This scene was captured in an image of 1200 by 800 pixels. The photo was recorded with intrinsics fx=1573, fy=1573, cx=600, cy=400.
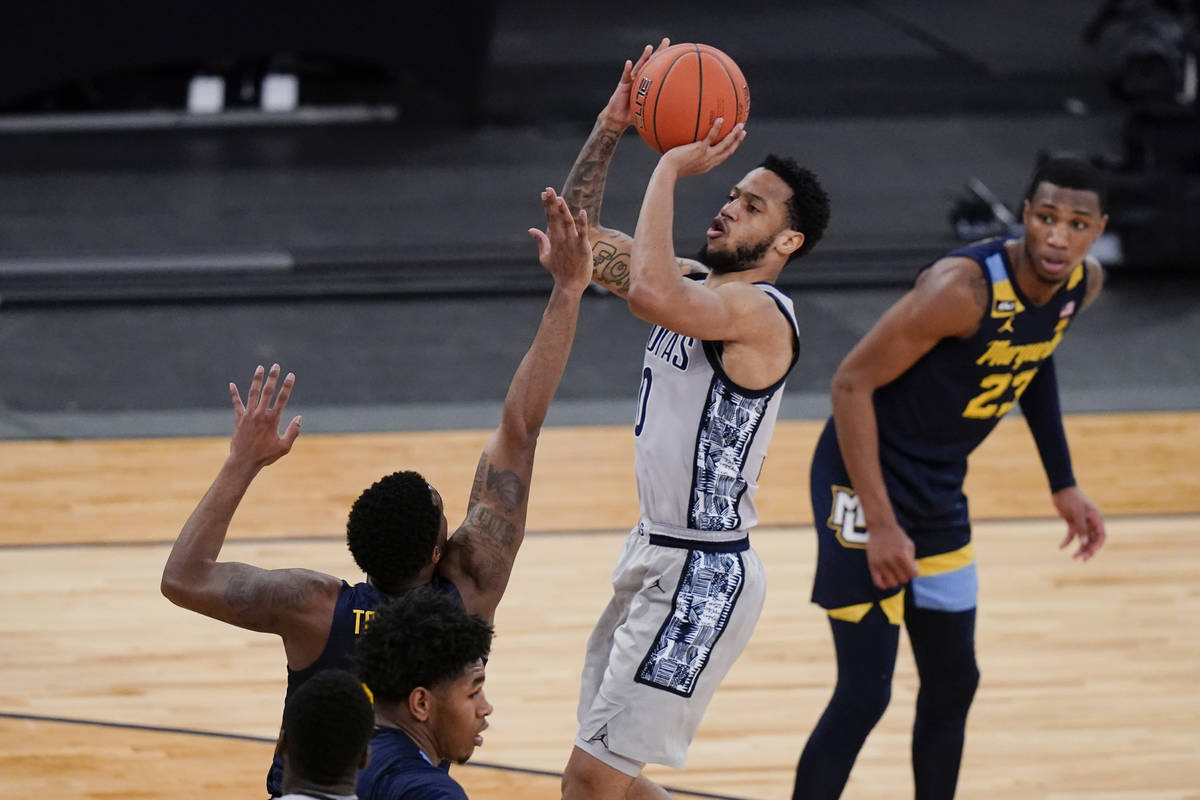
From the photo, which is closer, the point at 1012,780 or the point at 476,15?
the point at 1012,780

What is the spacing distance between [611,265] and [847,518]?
91 cm

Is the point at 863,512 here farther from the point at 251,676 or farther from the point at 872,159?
the point at 872,159

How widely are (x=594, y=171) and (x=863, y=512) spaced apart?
1112 mm

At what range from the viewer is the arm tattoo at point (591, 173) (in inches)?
155

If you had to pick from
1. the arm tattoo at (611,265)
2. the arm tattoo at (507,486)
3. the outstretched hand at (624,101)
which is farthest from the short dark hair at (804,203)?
the arm tattoo at (507,486)

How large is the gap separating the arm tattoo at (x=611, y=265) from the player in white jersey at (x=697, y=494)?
0.31 meters

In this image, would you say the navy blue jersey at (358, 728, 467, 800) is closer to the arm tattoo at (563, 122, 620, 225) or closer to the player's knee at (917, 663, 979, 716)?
the arm tattoo at (563, 122, 620, 225)

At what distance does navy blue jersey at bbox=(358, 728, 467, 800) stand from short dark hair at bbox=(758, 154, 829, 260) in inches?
65.2

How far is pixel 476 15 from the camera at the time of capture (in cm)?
1282

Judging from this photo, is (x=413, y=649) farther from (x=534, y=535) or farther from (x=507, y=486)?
(x=534, y=535)

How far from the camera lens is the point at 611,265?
408cm

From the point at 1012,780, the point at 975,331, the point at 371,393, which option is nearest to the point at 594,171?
the point at 975,331

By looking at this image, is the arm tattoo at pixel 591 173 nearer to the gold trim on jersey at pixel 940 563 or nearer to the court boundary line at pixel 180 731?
the gold trim on jersey at pixel 940 563

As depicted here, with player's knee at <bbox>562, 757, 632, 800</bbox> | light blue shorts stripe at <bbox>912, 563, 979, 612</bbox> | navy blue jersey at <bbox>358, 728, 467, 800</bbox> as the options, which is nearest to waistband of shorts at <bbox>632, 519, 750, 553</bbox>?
player's knee at <bbox>562, 757, 632, 800</bbox>
